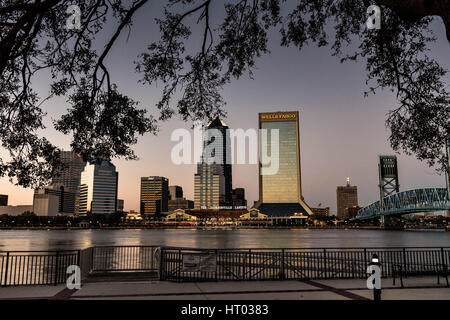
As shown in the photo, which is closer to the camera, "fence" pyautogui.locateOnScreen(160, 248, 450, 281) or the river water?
"fence" pyautogui.locateOnScreen(160, 248, 450, 281)

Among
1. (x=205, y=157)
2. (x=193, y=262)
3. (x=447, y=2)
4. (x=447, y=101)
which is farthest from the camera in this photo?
(x=193, y=262)

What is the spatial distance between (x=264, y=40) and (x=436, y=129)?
15.2 ft

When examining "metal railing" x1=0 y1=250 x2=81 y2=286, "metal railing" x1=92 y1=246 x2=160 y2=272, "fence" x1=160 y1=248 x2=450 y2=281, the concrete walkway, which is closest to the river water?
"metal railing" x1=92 y1=246 x2=160 y2=272

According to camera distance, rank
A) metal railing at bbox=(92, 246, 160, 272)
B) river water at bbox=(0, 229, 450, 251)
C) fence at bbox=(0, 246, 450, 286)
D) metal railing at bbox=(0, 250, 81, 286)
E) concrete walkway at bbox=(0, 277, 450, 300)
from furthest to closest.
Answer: river water at bbox=(0, 229, 450, 251), metal railing at bbox=(92, 246, 160, 272), fence at bbox=(0, 246, 450, 286), metal railing at bbox=(0, 250, 81, 286), concrete walkway at bbox=(0, 277, 450, 300)

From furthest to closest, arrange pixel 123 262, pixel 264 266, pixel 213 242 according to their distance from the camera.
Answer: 1. pixel 213 242
2. pixel 123 262
3. pixel 264 266

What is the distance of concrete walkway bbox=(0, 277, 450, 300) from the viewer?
1166 centimetres

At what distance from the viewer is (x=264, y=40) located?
32.9ft

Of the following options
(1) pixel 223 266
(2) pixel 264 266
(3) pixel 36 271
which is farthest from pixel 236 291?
(3) pixel 36 271

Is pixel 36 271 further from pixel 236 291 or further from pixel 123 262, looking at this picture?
pixel 236 291

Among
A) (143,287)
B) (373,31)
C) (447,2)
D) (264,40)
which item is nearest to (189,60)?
(264,40)

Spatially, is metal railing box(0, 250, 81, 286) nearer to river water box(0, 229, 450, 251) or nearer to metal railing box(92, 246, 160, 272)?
metal railing box(92, 246, 160, 272)

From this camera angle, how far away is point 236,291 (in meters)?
12.6

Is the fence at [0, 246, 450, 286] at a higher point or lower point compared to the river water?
higher
